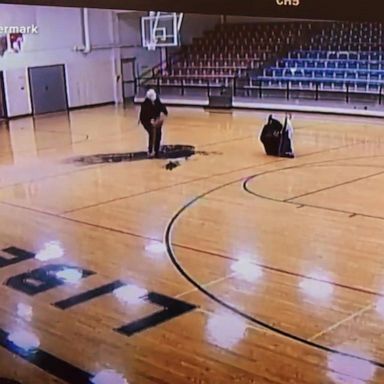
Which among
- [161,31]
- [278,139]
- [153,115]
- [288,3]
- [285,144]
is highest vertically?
[288,3]

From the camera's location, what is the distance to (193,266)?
772 cm

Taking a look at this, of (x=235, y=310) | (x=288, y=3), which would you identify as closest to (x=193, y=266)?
(x=235, y=310)

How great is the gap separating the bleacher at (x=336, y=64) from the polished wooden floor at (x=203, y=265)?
7.49m

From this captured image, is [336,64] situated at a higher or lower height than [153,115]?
higher

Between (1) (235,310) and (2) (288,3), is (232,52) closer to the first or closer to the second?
(1) (235,310)

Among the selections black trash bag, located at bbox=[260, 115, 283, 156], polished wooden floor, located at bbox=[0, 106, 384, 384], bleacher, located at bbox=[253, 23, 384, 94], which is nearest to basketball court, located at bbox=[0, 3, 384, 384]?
polished wooden floor, located at bbox=[0, 106, 384, 384]

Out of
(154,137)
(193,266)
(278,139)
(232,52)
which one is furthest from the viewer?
(232,52)

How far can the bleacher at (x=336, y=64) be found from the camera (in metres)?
22.2

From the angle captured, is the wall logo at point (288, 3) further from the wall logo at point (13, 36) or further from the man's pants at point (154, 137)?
the wall logo at point (13, 36)

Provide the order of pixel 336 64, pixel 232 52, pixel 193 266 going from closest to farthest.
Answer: pixel 193 266 < pixel 336 64 < pixel 232 52

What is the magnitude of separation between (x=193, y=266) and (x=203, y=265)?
0.38 ft

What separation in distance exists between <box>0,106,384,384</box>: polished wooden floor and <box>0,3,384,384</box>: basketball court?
20mm

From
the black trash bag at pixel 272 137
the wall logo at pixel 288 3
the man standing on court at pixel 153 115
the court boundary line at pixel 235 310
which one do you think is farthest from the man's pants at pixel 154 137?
the wall logo at pixel 288 3

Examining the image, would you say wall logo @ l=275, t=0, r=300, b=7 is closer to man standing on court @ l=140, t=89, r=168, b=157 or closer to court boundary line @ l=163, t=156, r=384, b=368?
court boundary line @ l=163, t=156, r=384, b=368
